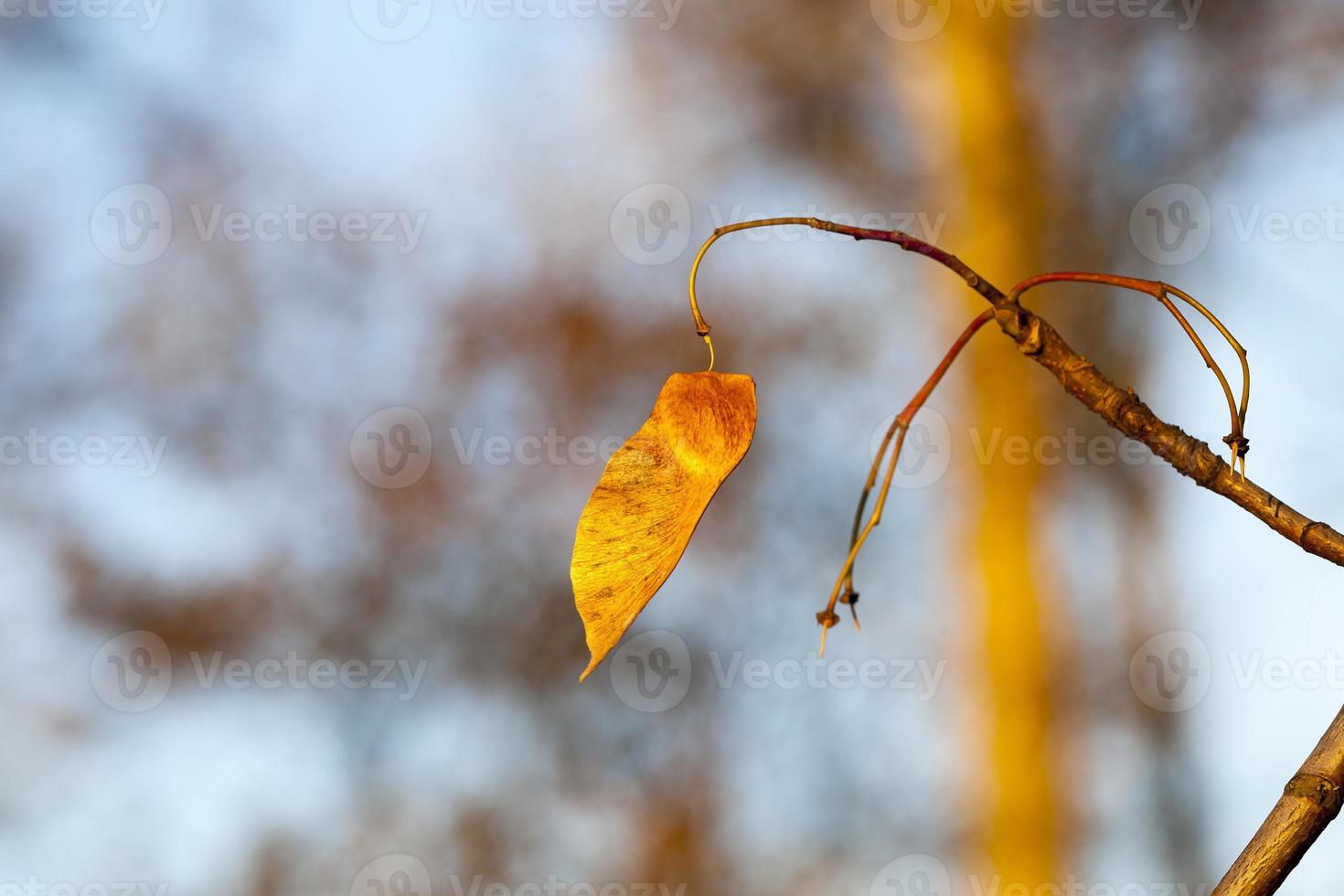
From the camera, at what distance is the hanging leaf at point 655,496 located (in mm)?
238

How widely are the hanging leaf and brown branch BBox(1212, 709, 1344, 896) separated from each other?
135 mm

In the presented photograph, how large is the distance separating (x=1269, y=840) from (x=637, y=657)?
46.3 inches

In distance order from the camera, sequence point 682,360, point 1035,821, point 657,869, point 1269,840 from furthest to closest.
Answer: point 682,360 < point 657,869 < point 1035,821 < point 1269,840

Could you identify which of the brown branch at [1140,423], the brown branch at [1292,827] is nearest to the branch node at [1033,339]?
the brown branch at [1140,423]

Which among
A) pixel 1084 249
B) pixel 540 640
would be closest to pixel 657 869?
pixel 540 640

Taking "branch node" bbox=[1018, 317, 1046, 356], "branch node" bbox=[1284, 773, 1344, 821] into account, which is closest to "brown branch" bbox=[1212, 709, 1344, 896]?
"branch node" bbox=[1284, 773, 1344, 821]

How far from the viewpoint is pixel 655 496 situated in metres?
0.25

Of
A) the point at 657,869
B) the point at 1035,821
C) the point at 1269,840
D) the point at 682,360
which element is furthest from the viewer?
the point at 682,360

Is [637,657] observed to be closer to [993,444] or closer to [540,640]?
[540,640]

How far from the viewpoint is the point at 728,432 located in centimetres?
26

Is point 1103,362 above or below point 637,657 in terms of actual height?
above

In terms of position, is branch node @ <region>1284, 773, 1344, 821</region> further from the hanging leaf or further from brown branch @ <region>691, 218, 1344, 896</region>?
the hanging leaf

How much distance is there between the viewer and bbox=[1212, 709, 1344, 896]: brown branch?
0.22m

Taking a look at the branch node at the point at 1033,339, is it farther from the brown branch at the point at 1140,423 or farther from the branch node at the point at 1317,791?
the branch node at the point at 1317,791
